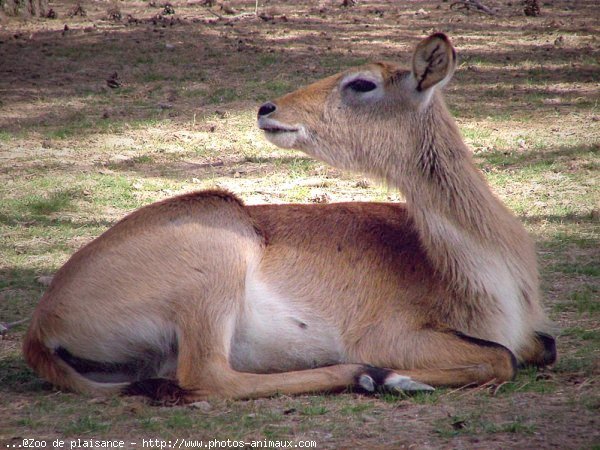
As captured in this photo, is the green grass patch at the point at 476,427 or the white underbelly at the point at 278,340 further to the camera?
the white underbelly at the point at 278,340

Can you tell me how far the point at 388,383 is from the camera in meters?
4.77

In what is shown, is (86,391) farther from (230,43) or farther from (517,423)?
(230,43)

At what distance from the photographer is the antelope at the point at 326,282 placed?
486cm

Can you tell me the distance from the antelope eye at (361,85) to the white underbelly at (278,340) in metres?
1.33

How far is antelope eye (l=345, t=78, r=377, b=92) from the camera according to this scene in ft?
18.0

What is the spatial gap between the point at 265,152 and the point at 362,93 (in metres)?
4.92

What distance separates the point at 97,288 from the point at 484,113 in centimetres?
741

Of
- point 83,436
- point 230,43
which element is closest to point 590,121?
point 230,43

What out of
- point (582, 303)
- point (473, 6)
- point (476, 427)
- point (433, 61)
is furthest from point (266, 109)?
point (473, 6)

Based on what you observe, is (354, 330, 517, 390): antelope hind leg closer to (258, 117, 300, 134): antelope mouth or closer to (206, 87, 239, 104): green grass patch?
(258, 117, 300, 134): antelope mouth

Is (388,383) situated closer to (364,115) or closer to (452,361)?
(452,361)

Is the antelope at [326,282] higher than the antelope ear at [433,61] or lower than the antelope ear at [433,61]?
lower

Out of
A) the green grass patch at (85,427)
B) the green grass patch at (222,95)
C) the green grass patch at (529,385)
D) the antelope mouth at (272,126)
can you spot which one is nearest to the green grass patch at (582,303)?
the green grass patch at (529,385)

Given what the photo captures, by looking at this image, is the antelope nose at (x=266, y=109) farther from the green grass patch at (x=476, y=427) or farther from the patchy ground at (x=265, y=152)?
the green grass patch at (x=476, y=427)
